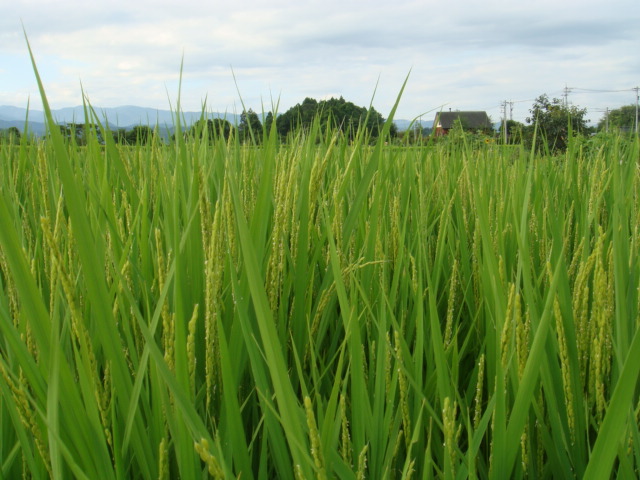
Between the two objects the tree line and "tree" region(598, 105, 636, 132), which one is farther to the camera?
"tree" region(598, 105, 636, 132)

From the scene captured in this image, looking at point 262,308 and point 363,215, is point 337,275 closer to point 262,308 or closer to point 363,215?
point 262,308

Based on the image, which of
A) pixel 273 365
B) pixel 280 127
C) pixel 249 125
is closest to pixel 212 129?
pixel 249 125

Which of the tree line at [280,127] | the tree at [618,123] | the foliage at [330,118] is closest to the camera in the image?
the tree line at [280,127]

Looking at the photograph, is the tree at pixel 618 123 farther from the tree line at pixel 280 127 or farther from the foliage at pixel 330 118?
the foliage at pixel 330 118

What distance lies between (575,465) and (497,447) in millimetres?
177

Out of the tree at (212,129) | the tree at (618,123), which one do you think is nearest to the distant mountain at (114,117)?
the tree at (212,129)

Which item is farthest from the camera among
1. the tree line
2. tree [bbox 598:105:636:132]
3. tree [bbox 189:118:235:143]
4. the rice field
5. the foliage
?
tree [bbox 598:105:636:132]

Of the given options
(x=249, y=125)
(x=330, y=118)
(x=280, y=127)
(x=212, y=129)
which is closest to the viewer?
(x=249, y=125)

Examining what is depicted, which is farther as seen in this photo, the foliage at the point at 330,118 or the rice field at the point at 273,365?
the foliage at the point at 330,118

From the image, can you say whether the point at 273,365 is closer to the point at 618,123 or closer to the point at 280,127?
the point at 280,127

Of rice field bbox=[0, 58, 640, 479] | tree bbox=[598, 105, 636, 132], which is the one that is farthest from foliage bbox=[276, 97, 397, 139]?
tree bbox=[598, 105, 636, 132]

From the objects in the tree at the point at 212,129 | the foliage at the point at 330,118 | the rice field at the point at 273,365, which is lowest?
the rice field at the point at 273,365

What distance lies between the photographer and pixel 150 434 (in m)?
0.67

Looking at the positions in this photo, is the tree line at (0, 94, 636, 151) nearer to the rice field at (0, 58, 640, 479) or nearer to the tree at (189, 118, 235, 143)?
the tree at (189, 118, 235, 143)
